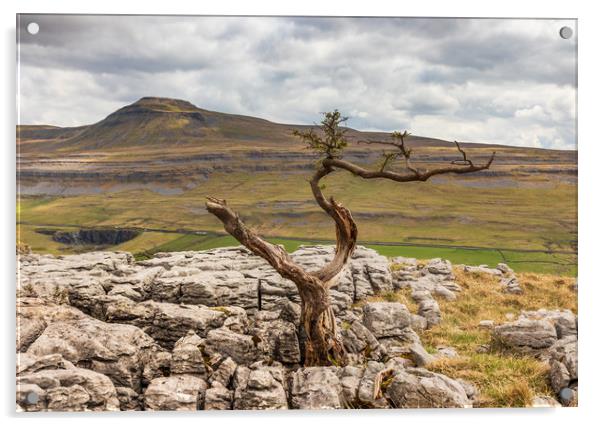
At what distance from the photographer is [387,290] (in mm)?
17938

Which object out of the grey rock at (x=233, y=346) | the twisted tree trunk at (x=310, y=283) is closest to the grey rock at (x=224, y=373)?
the grey rock at (x=233, y=346)

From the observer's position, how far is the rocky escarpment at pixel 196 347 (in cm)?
1084

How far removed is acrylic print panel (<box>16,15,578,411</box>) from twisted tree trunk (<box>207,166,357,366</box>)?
46 millimetres

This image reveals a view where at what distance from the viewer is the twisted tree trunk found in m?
12.2

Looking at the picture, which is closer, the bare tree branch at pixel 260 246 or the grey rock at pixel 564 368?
the grey rock at pixel 564 368

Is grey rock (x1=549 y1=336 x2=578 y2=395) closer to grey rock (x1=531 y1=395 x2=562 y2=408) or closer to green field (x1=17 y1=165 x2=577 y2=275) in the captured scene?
grey rock (x1=531 y1=395 x2=562 y2=408)

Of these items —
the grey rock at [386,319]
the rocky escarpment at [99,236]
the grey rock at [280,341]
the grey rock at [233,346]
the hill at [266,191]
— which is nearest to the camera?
the grey rock at [233,346]

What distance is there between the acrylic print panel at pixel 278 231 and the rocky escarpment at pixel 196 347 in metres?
0.04

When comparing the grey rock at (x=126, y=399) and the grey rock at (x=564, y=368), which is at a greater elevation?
the grey rock at (x=564, y=368)

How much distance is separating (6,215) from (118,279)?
359 centimetres

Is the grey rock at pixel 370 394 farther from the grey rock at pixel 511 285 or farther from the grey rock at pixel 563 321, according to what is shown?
the grey rock at pixel 511 285

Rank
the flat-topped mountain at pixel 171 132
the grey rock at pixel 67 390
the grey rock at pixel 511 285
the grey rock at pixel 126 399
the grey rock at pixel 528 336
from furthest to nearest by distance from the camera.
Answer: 1. the grey rock at pixel 511 285
2. the flat-topped mountain at pixel 171 132
3. the grey rock at pixel 528 336
4. the grey rock at pixel 126 399
5. the grey rock at pixel 67 390

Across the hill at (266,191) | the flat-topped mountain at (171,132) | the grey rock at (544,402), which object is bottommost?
the grey rock at (544,402)
